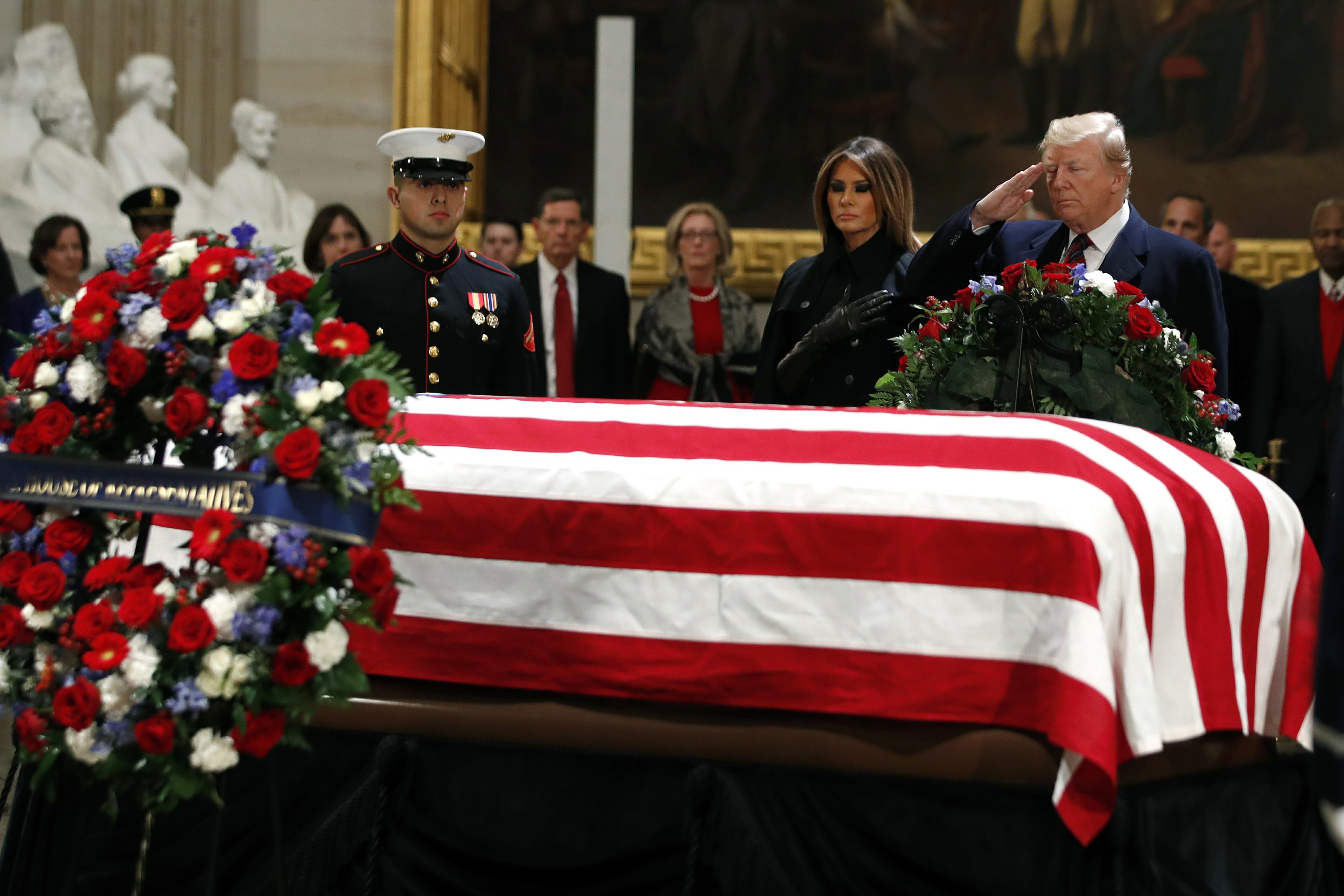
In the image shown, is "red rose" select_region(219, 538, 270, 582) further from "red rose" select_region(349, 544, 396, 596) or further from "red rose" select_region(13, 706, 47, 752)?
Result: "red rose" select_region(13, 706, 47, 752)

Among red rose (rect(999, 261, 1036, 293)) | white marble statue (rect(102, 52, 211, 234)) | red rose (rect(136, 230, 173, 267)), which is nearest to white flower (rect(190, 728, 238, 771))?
red rose (rect(136, 230, 173, 267))

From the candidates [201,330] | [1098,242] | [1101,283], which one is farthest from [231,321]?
[1098,242]

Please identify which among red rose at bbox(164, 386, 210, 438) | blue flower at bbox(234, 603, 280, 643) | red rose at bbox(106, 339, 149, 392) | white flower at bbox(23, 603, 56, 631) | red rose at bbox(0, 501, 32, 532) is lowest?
white flower at bbox(23, 603, 56, 631)

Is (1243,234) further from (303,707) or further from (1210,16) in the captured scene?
(303,707)

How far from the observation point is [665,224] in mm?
7258

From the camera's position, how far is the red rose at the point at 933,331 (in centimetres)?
284

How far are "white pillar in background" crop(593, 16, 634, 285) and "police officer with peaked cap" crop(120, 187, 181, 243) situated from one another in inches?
85.2

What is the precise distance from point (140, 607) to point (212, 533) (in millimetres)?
145

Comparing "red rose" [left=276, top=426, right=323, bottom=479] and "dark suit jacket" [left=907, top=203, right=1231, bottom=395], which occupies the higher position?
"dark suit jacket" [left=907, top=203, right=1231, bottom=395]

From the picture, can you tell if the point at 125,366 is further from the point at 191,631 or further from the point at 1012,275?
the point at 1012,275

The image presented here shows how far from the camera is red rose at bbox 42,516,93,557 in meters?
2.10

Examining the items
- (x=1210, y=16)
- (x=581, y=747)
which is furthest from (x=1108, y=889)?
(x=1210, y=16)

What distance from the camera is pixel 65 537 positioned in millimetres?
2098

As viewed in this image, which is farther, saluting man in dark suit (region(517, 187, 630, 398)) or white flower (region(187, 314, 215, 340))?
saluting man in dark suit (region(517, 187, 630, 398))
